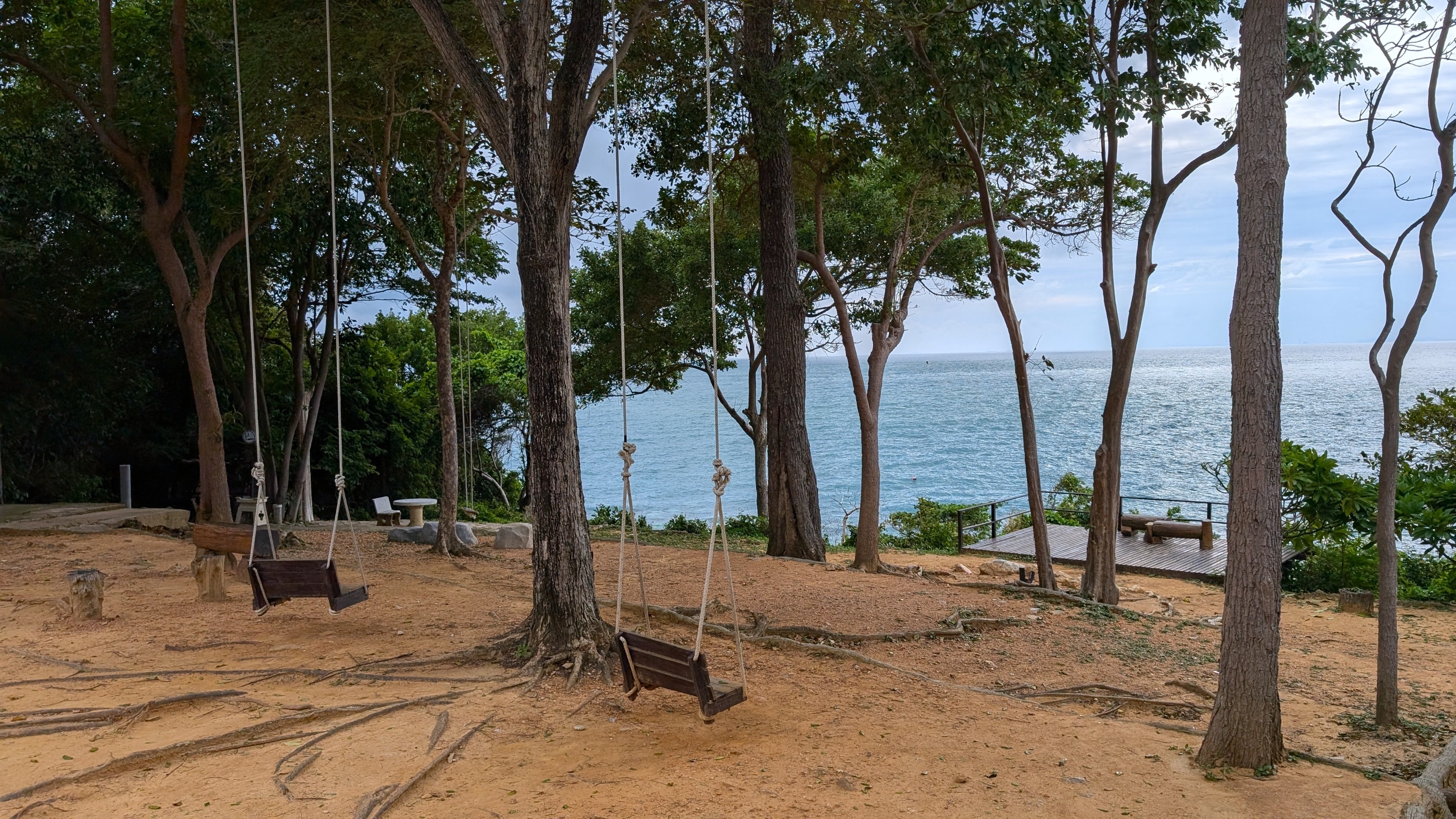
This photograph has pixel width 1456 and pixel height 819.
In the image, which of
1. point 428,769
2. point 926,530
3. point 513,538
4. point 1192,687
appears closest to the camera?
point 428,769

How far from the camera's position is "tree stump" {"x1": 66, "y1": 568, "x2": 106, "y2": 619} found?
20.6 ft

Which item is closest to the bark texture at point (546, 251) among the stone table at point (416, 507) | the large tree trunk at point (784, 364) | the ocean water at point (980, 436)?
the large tree trunk at point (784, 364)

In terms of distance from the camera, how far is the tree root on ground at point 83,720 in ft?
13.8

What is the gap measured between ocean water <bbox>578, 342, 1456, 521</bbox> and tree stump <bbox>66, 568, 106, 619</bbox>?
18.2 m

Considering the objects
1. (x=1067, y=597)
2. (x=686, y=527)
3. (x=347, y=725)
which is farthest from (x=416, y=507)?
(x=347, y=725)

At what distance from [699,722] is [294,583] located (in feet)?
9.17

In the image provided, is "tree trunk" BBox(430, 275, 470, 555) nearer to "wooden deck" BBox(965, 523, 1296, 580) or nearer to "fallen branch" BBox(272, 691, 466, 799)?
"fallen branch" BBox(272, 691, 466, 799)

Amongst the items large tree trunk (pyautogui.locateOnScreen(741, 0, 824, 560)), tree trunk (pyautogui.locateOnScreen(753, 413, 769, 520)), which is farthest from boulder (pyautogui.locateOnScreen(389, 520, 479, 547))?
tree trunk (pyautogui.locateOnScreen(753, 413, 769, 520))

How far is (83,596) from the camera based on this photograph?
6285 millimetres

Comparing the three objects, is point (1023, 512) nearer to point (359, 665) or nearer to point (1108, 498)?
point (1108, 498)

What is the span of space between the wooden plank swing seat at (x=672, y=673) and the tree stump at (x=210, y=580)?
4.38m

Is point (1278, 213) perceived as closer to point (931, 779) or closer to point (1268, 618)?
point (1268, 618)

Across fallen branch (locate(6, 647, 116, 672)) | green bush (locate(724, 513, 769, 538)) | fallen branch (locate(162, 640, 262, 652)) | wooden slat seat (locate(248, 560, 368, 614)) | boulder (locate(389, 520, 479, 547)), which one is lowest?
green bush (locate(724, 513, 769, 538))

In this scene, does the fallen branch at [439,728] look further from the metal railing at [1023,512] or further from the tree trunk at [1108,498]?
the metal railing at [1023,512]
